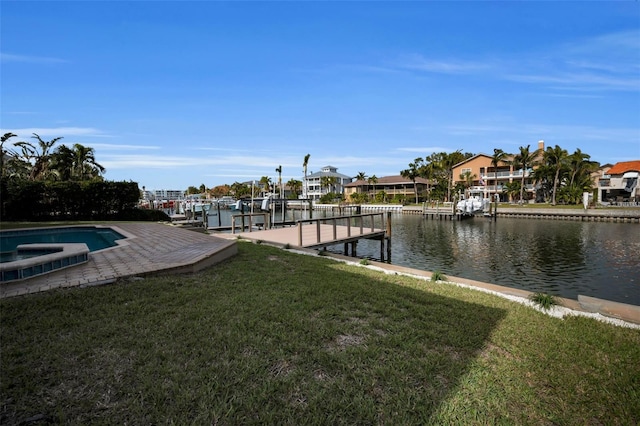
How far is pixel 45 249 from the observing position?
27.6 feet

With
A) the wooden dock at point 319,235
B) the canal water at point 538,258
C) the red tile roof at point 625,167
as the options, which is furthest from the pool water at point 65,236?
the red tile roof at point 625,167

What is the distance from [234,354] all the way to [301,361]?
0.68m

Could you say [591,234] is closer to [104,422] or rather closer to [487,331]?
[487,331]

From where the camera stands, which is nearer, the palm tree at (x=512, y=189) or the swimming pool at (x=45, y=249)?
the swimming pool at (x=45, y=249)

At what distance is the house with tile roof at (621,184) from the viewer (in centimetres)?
5234

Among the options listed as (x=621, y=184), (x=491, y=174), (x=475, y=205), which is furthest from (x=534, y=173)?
(x=475, y=205)

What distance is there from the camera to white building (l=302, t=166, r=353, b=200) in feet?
298

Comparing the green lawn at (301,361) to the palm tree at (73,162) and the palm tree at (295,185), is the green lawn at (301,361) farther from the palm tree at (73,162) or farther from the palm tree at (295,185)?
the palm tree at (295,185)

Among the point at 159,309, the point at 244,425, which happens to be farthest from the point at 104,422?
the point at 159,309

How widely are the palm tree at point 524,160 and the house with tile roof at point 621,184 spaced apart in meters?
12.3

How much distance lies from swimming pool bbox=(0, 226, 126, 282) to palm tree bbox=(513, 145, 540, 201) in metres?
61.4

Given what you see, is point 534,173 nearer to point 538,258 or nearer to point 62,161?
point 538,258

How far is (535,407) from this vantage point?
2686 mm

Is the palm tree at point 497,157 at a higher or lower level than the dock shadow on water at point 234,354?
higher
